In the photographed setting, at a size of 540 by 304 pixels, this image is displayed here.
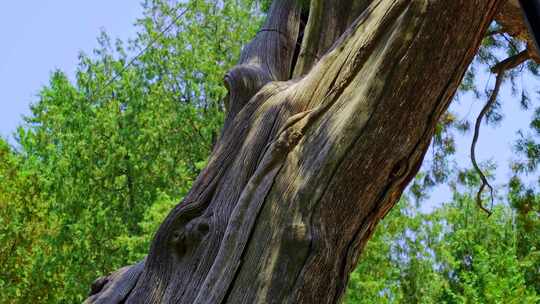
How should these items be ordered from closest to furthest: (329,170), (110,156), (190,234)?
1. (329,170)
2. (190,234)
3. (110,156)

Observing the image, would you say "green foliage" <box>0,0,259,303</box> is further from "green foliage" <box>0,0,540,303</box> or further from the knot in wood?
the knot in wood

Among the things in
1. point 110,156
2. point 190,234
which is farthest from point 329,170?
point 110,156

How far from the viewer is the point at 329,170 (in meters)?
2.88

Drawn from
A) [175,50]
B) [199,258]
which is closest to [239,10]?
[175,50]

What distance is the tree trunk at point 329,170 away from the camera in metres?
2.84

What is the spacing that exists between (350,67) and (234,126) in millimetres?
740

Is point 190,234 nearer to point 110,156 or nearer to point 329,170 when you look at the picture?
point 329,170

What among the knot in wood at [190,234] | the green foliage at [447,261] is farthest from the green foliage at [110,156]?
the knot in wood at [190,234]

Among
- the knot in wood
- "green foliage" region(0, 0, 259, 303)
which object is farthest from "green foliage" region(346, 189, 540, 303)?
the knot in wood

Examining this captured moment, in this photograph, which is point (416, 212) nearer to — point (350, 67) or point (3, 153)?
point (3, 153)

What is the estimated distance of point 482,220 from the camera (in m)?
24.2

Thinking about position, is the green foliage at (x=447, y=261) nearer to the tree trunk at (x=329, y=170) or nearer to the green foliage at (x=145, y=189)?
the green foliage at (x=145, y=189)

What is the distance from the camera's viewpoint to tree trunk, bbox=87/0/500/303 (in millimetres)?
2842

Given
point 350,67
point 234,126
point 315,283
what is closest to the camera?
point 315,283
